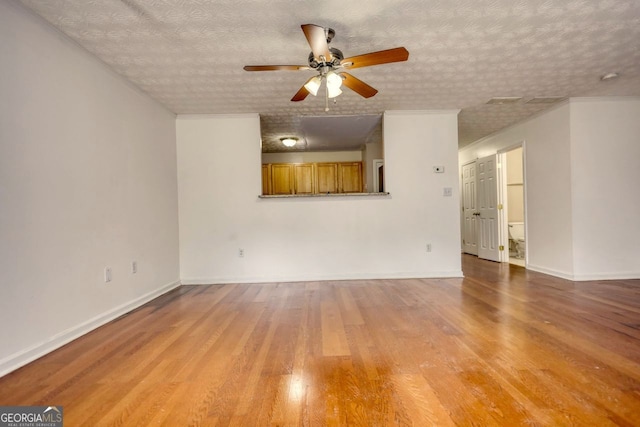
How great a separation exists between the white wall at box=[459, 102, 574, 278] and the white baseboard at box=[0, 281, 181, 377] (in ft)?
17.4

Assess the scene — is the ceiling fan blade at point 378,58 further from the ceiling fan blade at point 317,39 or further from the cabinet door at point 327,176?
the cabinet door at point 327,176

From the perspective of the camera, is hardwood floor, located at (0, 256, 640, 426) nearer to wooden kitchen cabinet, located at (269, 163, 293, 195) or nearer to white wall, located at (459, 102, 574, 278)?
white wall, located at (459, 102, 574, 278)

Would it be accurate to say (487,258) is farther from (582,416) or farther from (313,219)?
(582,416)

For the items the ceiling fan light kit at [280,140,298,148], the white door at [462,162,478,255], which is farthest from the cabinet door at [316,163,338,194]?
the white door at [462,162,478,255]

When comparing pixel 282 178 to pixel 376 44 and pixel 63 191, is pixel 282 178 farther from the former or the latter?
pixel 63 191

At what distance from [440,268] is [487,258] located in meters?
2.23

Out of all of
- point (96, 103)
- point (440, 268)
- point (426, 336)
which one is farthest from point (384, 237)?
point (96, 103)

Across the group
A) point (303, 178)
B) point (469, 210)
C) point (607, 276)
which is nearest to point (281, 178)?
point (303, 178)

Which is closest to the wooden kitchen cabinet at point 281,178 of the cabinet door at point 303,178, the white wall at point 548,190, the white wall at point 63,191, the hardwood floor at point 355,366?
the cabinet door at point 303,178

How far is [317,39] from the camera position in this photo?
6.46ft

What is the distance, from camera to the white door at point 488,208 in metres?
5.50

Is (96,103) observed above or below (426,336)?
above

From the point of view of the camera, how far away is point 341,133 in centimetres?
542

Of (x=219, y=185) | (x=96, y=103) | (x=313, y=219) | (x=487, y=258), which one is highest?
(x=96, y=103)
